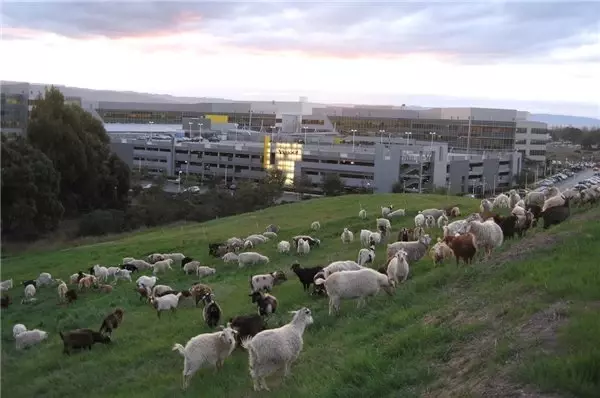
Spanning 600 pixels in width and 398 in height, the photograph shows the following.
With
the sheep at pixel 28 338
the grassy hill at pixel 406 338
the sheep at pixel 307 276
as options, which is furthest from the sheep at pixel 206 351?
the sheep at pixel 28 338

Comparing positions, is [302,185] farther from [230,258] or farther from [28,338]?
[28,338]

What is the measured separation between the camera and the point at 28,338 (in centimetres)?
1445

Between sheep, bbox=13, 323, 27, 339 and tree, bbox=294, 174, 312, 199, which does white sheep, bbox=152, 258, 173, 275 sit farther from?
tree, bbox=294, 174, 312, 199

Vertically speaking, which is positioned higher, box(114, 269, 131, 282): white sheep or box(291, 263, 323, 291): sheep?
box(291, 263, 323, 291): sheep

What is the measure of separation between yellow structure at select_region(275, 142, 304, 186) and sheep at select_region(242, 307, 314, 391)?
70.6 meters

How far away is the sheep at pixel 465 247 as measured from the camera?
13375mm

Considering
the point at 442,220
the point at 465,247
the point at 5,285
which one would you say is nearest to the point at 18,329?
the point at 5,285

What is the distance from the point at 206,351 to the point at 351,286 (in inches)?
125

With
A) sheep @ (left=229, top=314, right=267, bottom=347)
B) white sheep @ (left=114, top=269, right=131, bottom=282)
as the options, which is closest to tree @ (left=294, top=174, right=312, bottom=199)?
white sheep @ (left=114, top=269, right=131, bottom=282)

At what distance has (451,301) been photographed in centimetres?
1030

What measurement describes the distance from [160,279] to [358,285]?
10.5 metres

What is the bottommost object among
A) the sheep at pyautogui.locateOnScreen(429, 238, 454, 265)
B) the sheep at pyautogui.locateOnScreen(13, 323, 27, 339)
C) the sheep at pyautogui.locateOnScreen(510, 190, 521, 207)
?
the sheep at pyautogui.locateOnScreen(13, 323, 27, 339)

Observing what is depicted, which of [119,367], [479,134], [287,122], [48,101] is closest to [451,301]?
[119,367]

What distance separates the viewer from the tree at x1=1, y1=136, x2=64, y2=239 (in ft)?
99.6
